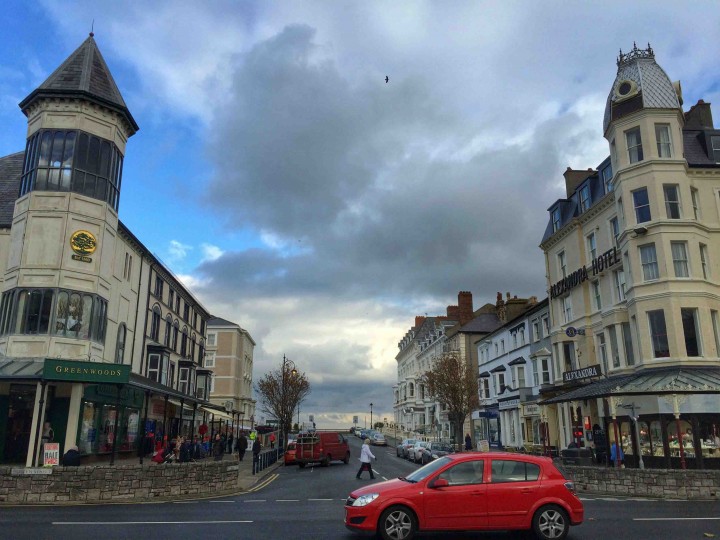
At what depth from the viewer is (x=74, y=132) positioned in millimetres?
25688

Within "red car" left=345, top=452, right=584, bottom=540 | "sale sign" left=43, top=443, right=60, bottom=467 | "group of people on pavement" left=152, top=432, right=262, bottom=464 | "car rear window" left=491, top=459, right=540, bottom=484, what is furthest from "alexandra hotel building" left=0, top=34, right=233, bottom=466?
"car rear window" left=491, top=459, right=540, bottom=484

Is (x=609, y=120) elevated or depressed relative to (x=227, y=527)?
elevated

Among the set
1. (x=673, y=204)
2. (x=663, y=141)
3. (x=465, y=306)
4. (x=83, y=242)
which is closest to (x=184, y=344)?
(x=83, y=242)

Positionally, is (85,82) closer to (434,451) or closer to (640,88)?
(640,88)

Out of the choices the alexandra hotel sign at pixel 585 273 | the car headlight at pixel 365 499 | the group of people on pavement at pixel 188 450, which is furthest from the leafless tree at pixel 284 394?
the car headlight at pixel 365 499

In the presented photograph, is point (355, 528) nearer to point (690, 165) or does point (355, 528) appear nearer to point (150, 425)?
point (690, 165)

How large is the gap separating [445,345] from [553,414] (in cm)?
2863

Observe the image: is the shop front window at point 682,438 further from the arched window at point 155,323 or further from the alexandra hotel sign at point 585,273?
the arched window at point 155,323

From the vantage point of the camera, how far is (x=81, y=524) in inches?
484

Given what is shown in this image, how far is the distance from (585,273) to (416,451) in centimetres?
1642

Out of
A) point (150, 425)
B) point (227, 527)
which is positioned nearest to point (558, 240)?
point (150, 425)

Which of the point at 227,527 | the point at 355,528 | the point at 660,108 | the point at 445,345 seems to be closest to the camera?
the point at 355,528

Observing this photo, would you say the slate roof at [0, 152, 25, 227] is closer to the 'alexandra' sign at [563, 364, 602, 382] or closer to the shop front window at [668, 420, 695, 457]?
the 'alexandra' sign at [563, 364, 602, 382]

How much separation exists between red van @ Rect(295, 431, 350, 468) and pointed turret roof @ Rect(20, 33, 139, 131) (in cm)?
2083
